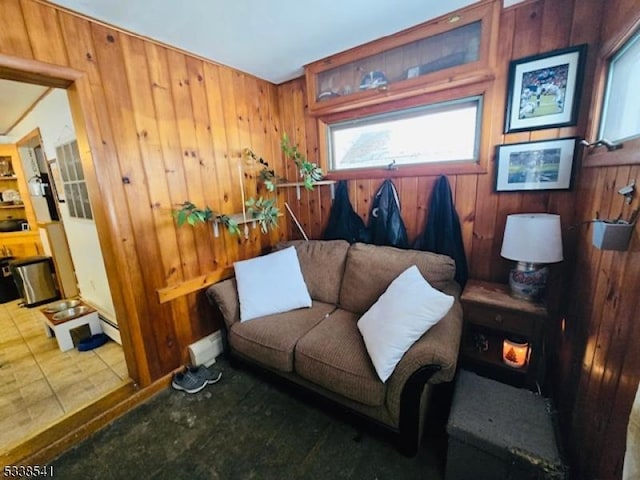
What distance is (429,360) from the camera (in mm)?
1239

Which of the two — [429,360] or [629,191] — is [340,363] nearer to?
[429,360]

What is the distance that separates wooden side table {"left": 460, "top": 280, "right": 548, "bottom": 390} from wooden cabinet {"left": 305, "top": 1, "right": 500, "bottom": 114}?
1348 mm

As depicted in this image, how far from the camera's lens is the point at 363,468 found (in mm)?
1321

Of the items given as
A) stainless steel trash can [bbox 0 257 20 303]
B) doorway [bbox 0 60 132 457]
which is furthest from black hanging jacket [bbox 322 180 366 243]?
stainless steel trash can [bbox 0 257 20 303]

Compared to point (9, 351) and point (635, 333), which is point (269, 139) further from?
point (9, 351)

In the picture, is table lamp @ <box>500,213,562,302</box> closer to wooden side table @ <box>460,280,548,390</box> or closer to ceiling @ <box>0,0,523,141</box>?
wooden side table @ <box>460,280,548,390</box>

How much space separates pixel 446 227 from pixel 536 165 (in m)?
0.61

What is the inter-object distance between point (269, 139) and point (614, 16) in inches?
90.8

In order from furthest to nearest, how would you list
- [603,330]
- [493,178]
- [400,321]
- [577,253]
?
[493,178], [577,253], [400,321], [603,330]

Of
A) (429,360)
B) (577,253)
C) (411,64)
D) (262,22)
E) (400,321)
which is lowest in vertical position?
(429,360)

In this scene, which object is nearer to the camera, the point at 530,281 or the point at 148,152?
the point at 530,281

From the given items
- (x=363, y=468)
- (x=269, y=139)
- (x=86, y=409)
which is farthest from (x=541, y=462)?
(x=269, y=139)

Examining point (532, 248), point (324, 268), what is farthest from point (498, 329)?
point (324, 268)

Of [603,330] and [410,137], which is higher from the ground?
[410,137]
